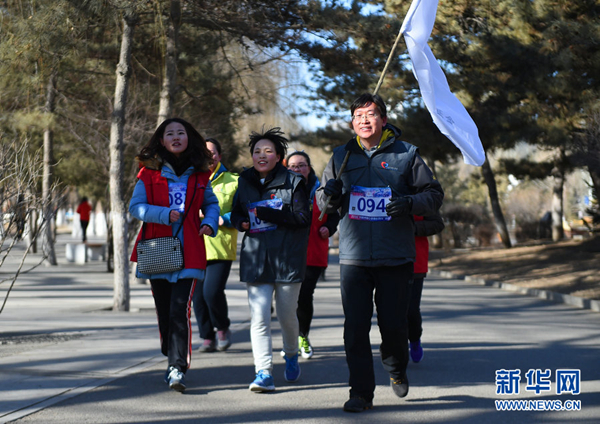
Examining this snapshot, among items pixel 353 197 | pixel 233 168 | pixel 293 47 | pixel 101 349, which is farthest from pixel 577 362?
pixel 233 168

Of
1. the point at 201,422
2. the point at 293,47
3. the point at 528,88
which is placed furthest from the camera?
the point at 528,88

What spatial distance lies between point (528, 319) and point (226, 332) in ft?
17.0

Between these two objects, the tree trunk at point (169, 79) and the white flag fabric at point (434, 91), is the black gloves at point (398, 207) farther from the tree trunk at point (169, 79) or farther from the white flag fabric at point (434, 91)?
the tree trunk at point (169, 79)

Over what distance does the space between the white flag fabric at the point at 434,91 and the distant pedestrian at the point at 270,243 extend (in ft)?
4.08

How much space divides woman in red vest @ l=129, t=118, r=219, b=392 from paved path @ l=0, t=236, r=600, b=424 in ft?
1.40

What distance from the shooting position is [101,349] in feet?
25.1

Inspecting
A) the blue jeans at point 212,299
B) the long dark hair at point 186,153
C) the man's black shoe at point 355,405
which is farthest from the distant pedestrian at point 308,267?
the man's black shoe at point 355,405

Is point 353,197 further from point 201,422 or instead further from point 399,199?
point 201,422

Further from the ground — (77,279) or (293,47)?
(293,47)

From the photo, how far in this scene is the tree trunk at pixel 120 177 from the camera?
441 inches

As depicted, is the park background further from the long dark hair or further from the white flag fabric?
the white flag fabric

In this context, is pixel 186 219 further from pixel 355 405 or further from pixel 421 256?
pixel 421 256

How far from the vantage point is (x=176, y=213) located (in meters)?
5.57

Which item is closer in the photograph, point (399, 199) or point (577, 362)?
point (399, 199)
